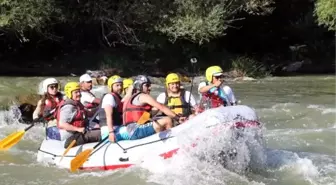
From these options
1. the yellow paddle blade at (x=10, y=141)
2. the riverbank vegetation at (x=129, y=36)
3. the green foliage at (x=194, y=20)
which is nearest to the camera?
the yellow paddle blade at (x=10, y=141)

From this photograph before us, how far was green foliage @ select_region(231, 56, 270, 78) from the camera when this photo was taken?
21.8m

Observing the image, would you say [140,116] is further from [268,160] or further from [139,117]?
[268,160]

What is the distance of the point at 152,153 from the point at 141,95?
78 cm

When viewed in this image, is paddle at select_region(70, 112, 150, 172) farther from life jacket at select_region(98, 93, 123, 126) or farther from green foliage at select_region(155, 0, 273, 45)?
green foliage at select_region(155, 0, 273, 45)

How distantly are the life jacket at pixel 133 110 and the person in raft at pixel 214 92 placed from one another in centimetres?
80

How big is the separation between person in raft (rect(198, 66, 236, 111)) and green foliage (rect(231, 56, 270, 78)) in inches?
516

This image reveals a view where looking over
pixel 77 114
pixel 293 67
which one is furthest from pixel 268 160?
pixel 293 67

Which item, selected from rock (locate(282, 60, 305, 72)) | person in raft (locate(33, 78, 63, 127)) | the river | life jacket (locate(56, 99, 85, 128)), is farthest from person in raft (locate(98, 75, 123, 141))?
rock (locate(282, 60, 305, 72))

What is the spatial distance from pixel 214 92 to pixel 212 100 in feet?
0.39

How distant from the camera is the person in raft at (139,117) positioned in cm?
817

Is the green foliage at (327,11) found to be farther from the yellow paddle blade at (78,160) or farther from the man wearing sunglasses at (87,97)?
the yellow paddle blade at (78,160)

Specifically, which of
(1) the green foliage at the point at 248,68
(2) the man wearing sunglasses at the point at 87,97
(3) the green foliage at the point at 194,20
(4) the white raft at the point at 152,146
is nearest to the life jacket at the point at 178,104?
(4) the white raft at the point at 152,146

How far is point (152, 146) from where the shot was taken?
789 cm

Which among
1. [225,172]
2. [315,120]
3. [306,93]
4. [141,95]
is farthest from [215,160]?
[306,93]
